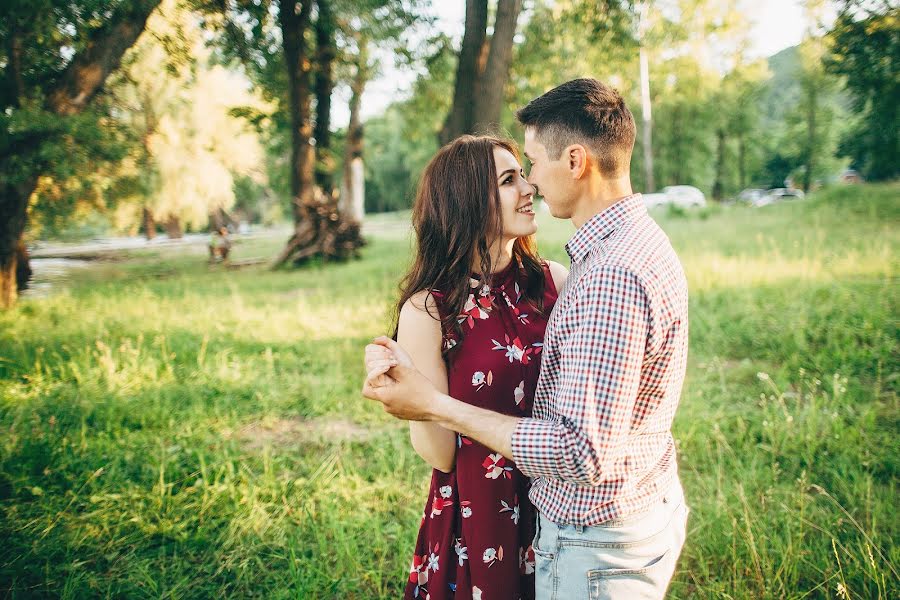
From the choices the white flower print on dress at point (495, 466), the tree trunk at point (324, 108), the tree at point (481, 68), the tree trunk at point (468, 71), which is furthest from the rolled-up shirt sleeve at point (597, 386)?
the tree trunk at point (324, 108)

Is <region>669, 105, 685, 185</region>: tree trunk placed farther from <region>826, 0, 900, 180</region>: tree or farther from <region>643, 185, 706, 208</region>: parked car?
<region>826, 0, 900, 180</region>: tree

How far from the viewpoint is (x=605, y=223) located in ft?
5.14

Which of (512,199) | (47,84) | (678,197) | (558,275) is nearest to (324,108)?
(47,84)

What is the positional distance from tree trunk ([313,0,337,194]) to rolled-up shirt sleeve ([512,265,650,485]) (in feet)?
52.2

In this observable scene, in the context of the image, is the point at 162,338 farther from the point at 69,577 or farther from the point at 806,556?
the point at 806,556

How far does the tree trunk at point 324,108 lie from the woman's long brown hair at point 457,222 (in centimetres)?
1497

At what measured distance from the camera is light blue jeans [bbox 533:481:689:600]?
144 centimetres

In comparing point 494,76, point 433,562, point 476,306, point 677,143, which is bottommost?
point 433,562

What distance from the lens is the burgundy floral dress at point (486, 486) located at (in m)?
1.84

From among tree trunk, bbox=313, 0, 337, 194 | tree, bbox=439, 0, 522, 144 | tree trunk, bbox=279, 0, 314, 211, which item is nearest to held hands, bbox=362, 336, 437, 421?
tree, bbox=439, 0, 522, 144

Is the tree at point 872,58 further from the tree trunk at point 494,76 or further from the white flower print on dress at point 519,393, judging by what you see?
the white flower print on dress at point 519,393

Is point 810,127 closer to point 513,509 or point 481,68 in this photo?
point 481,68

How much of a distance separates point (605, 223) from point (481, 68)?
18.7ft

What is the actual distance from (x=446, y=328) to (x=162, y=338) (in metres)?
5.76
